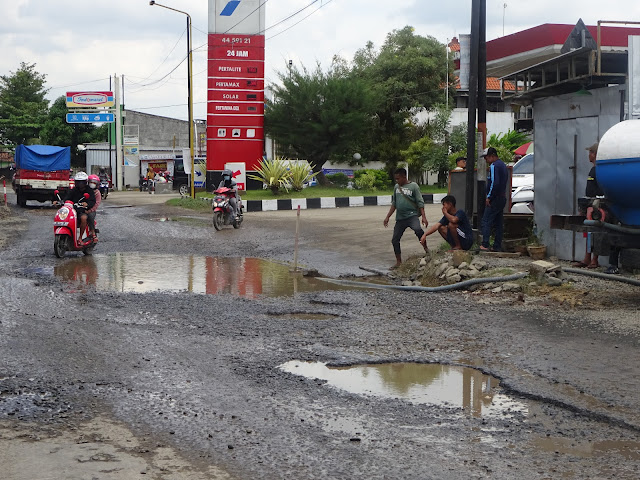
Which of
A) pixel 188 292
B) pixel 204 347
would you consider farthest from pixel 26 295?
pixel 204 347

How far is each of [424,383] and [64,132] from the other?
66.2 m

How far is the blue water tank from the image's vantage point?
7.59 meters

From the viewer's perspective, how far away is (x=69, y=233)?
13430 mm

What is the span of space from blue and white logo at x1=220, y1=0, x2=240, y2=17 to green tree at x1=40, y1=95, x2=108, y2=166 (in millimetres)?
36241

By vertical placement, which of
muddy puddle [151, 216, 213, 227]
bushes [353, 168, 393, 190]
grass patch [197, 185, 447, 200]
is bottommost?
muddy puddle [151, 216, 213, 227]

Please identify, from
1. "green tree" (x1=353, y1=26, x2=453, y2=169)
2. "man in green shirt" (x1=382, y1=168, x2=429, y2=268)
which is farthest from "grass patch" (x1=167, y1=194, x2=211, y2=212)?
"man in green shirt" (x1=382, y1=168, x2=429, y2=268)

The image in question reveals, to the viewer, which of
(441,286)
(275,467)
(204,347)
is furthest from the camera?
(441,286)

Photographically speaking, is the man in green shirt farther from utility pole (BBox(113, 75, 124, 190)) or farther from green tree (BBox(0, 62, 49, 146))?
green tree (BBox(0, 62, 49, 146))

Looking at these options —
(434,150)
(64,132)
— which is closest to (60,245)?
(434,150)

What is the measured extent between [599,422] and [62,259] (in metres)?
10.5

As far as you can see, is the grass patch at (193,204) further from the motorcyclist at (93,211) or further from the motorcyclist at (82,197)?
the motorcyclist at (82,197)

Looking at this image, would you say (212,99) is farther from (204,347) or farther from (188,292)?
(204,347)

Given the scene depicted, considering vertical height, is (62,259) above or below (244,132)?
below

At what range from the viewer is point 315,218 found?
23234mm
